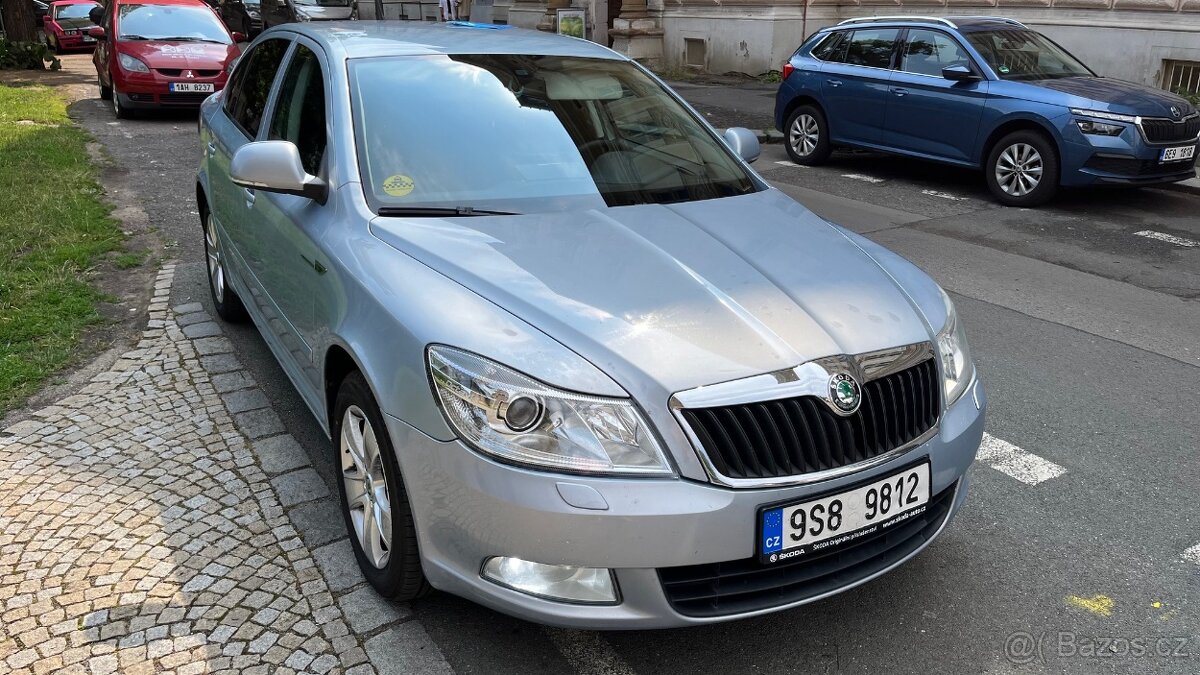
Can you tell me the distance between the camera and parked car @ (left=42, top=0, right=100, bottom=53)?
25203 mm

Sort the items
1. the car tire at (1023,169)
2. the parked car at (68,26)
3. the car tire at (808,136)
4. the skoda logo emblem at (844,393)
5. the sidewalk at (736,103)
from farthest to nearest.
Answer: the parked car at (68,26) → the sidewalk at (736,103) → the car tire at (808,136) → the car tire at (1023,169) → the skoda logo emblem at (844,393)

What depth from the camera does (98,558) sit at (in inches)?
130

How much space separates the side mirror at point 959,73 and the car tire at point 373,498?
27.2 ft

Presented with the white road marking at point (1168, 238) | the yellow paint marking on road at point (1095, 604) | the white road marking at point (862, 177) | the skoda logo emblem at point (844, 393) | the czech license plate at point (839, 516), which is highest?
the skoda logo emblem at point (844, 393)

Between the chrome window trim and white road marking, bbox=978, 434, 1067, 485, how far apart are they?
1.44 metres

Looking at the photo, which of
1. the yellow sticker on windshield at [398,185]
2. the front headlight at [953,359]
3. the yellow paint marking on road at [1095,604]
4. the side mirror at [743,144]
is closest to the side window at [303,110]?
the yellow sticker on windshield at [398,185]

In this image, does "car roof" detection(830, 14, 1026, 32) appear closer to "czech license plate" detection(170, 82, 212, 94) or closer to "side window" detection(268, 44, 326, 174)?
"side window" detection(268, 44, 326, 174)

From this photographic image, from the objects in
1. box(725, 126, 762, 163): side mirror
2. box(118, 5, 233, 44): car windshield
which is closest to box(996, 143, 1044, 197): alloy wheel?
box(725, 126, 762, 163): side mirror

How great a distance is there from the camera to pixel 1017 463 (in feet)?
13.5

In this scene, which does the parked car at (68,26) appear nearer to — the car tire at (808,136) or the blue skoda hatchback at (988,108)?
the car tire at (808,136)

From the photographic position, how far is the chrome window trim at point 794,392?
247cm

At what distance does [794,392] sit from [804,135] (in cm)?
949

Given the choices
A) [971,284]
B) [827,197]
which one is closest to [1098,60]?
[827,197]

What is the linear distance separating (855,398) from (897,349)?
0.93ft
